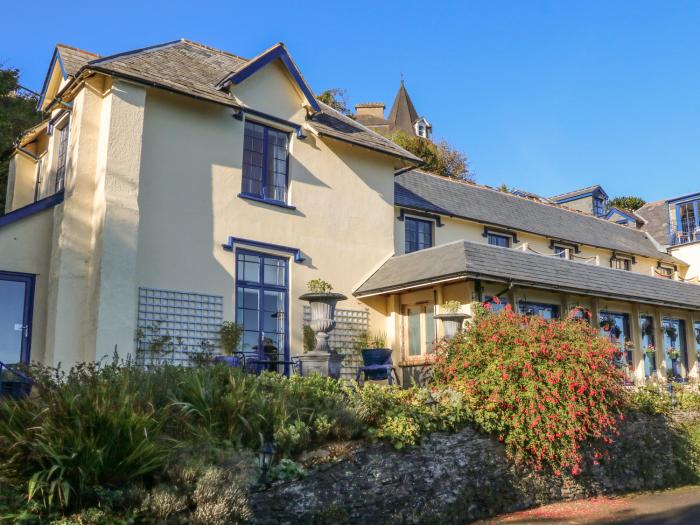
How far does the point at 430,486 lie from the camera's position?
982cm

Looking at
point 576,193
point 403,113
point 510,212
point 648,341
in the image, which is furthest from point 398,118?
point 648,341

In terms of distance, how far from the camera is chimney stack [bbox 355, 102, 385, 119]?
2162 inches

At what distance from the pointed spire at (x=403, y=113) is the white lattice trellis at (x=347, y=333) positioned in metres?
44.6

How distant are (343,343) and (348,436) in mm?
6490

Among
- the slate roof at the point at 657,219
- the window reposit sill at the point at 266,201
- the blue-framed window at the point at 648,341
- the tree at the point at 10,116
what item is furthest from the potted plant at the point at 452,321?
the slate roof at the point at 657,219

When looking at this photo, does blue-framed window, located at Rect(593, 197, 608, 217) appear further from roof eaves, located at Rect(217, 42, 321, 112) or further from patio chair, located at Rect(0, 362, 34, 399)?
patio chair, located at Rect(0, 362, 34, 399)

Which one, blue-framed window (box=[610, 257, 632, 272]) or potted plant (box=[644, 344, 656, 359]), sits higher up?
blue-framed window (box=[610, 257, 632, 272])

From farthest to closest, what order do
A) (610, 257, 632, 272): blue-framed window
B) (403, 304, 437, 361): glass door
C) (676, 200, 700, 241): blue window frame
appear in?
1. (676, 200, 700, 241): blue window frame
2. (610, 257, 632, 272): blue-framed window
3. (403, 304, 437, 361): glass door

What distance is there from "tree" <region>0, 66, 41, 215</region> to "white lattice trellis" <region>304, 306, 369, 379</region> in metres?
9.63

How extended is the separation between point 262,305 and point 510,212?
1188 cm

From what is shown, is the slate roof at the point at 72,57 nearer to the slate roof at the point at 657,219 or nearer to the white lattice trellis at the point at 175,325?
the white lattice trellis at the point at 175,325

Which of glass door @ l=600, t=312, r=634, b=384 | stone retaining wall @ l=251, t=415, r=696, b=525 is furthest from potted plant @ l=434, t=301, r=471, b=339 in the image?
glass door @ l=600, t=312, r=634, b=384

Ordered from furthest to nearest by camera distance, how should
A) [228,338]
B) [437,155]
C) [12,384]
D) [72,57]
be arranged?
1. [437,155]
2. [72,57]
3. [228,338]
4. [12,384]

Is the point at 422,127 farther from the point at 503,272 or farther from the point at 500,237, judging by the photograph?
the point at 503,272
